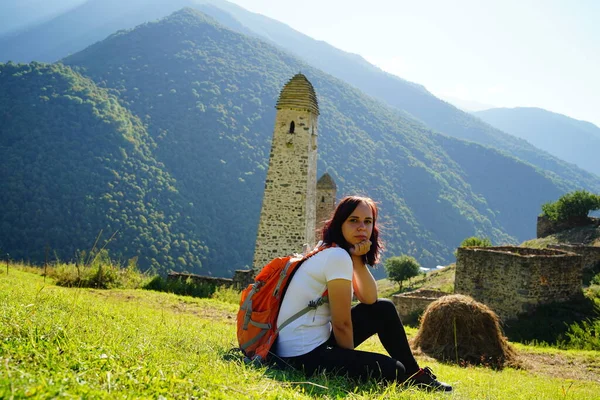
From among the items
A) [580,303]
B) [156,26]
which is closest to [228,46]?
[156,26]

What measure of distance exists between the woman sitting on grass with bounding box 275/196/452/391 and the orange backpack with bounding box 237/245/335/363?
7 centimetres

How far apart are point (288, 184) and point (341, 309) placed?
1305 cm

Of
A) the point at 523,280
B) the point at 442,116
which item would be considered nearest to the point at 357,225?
the point at 523,280

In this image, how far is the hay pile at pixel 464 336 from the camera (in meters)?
7.12

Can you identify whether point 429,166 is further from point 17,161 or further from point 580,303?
point 580,303

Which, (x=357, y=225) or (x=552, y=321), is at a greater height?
(x=357, y=225)

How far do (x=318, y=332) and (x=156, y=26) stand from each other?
119036 mm

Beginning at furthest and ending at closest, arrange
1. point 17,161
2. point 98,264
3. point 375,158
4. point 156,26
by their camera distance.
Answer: point 156,26 → point 375,158 → point 17,161 → point 98,264

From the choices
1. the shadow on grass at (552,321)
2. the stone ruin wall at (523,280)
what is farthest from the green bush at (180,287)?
the shadow on grass at (552,321)

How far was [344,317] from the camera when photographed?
3164mm

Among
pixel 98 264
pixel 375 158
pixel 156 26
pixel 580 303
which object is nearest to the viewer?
pixel 98 264

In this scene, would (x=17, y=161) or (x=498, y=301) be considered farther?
(x=17, y=161)

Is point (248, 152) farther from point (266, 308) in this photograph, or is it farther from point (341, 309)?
point (341, 309)

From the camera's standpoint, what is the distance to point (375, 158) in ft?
296
